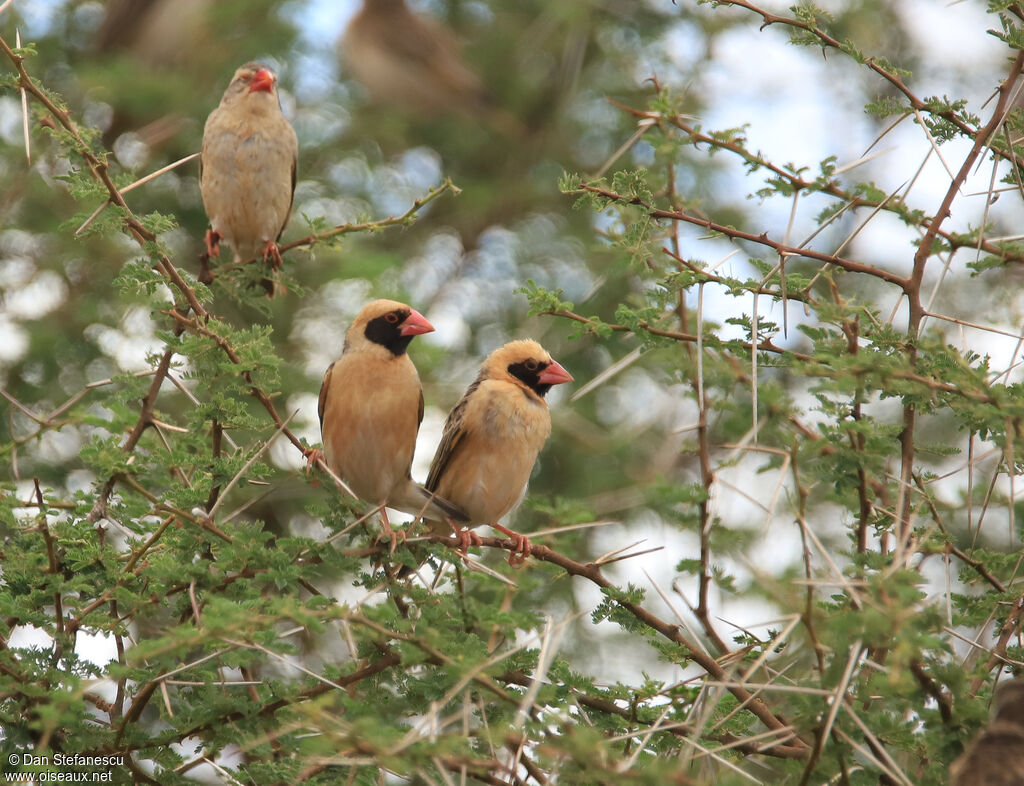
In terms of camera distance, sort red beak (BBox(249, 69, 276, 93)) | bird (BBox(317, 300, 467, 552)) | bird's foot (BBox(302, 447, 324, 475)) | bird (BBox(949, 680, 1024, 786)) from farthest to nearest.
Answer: red beak (BBox(249, 69, 276, 93)), bird (BBox(317, 300, 467, 552)), bird's foot (BBox(302, 447, 324, 475)), bird (BBox(949, 680, 1024, 786))

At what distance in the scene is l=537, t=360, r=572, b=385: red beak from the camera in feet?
Result: 16.5

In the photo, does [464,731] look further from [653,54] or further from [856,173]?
[653,54]

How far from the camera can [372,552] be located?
3.62 m

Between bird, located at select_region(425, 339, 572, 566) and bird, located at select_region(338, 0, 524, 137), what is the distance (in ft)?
14.7

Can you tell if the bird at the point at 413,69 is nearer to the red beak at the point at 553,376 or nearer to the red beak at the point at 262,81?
the red beak at the point at 262,81

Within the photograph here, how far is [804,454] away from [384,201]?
5893 mm

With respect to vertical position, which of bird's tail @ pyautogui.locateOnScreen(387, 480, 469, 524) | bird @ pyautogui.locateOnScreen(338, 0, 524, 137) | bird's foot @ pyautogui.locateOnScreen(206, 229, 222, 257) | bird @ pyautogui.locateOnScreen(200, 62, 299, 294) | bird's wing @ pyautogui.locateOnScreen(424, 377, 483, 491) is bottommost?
bird's tail @ pyautogui.locateOnScreen(387, 480, 469, 524)

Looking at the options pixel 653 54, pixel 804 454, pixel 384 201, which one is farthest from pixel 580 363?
pixel 804 454

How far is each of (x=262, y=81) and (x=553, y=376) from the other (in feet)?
7.48

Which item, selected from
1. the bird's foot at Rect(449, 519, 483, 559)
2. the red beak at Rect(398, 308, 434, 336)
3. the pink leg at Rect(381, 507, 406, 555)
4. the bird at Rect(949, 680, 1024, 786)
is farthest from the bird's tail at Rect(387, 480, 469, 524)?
the bird at Rect(949, 680, 1024, 786)

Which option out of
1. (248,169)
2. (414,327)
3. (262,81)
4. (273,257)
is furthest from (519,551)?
(262,81)

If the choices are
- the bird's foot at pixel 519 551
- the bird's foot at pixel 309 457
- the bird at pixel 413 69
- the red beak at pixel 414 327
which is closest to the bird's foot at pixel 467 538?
the bird's foot at pixel 519 551

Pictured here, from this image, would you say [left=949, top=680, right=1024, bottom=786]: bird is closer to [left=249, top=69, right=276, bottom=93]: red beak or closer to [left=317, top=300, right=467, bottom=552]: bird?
[left=317, top=300, right=467, bottom=552]: bird

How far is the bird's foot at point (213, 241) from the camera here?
5469 millimetres
